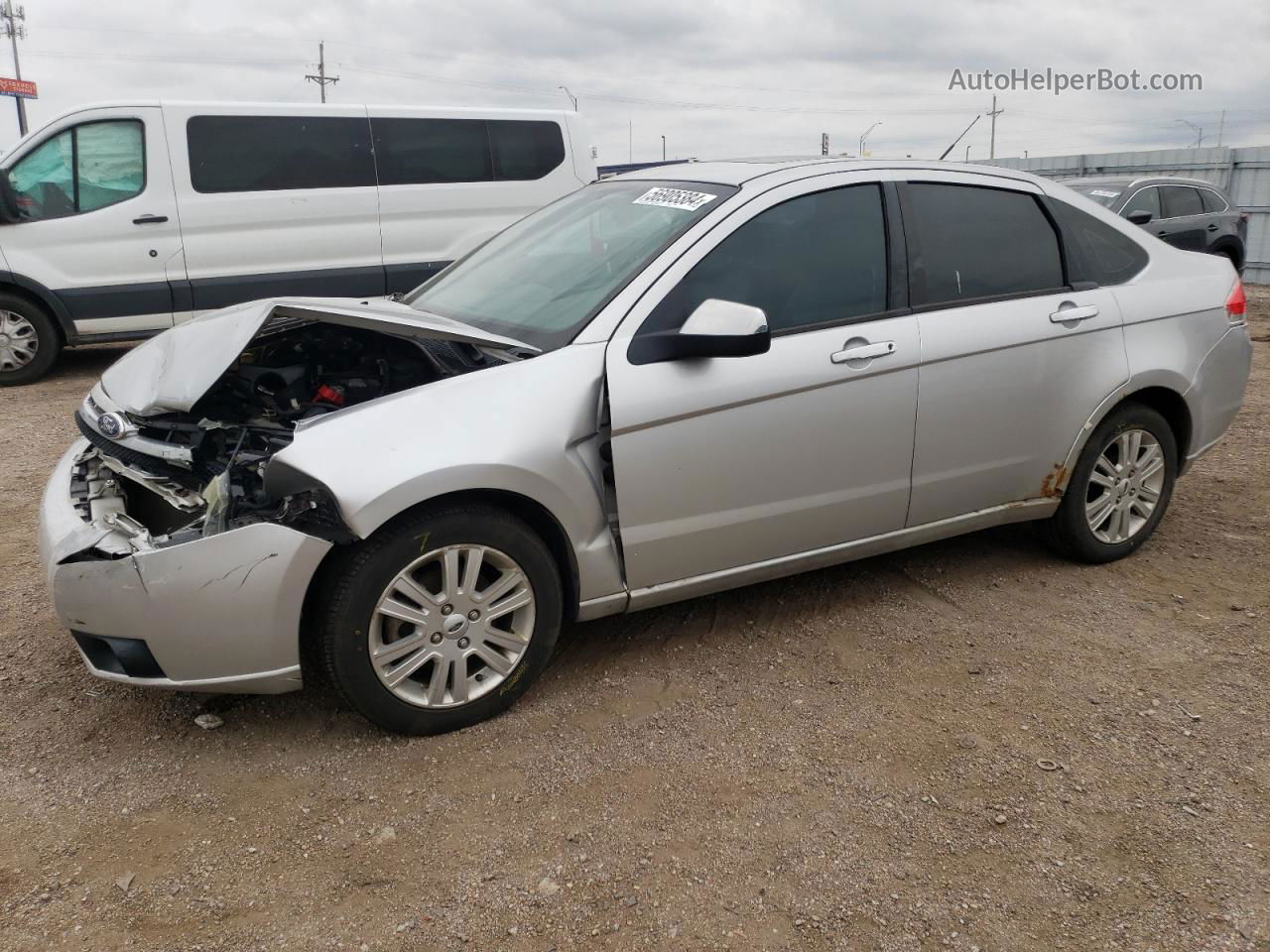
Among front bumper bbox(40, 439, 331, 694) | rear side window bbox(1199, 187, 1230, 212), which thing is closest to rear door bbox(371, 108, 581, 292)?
front bumper bbox(40, 439, 331, 694)

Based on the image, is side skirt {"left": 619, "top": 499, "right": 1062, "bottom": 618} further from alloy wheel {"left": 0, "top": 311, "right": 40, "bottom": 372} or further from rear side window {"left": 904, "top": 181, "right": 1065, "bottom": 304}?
alloy wheel {"left": 0, "top": 311, "right": 40, "bottom": 372}

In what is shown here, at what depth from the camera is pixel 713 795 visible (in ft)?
9.13

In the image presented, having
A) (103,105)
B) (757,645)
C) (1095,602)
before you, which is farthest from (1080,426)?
(103,105)

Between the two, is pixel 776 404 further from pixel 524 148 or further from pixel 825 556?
pixel 524 148

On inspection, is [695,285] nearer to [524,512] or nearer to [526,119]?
[524,512]

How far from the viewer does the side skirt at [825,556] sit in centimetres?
331

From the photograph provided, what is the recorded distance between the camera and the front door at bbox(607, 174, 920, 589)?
3.13 meters

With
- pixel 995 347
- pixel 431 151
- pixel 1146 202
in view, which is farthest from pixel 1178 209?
pixel 995 347

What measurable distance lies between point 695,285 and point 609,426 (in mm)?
556

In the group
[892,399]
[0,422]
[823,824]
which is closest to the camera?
[823,824]

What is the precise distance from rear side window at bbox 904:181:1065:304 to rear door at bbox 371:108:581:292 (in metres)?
5.65

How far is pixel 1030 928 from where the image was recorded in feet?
7.60

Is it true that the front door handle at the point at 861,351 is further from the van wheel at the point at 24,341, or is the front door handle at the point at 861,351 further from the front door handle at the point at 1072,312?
the van wheel at the point at 24,341

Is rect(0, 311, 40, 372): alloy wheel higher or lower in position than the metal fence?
lower
